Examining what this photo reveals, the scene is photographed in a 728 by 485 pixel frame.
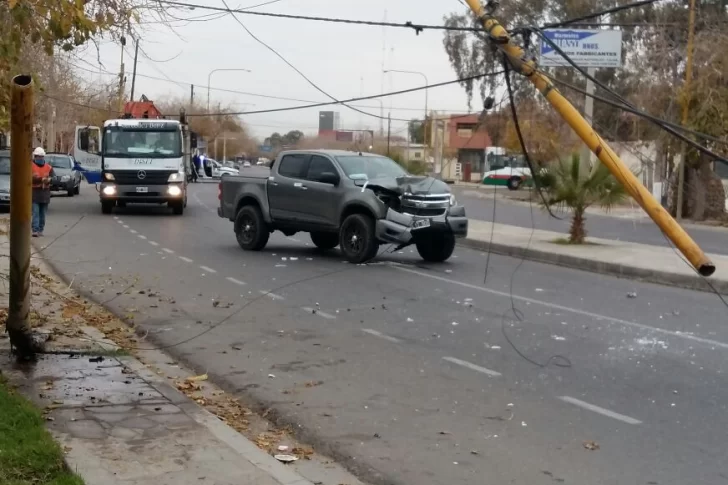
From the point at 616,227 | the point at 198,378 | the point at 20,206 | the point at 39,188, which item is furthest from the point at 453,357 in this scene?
the point at 616,227

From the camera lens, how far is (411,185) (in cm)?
1577

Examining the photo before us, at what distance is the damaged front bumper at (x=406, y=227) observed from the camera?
50.2 ft

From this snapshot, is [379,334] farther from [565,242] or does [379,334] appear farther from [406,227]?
[565,242]

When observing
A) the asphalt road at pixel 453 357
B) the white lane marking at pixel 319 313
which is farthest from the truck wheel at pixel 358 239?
the white lane marking at pixel 319 313

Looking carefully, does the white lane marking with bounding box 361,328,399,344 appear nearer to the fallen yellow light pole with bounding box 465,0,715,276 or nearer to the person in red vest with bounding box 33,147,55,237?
the fallen yellow light pole with bounding box 465,0,715,276

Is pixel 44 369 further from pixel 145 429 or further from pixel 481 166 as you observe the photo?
pixel 481 166

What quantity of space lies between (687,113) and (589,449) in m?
25.9

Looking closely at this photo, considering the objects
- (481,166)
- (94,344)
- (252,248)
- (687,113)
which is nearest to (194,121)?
(481,166)

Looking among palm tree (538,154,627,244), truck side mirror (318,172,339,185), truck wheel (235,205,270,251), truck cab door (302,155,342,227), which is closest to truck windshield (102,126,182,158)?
truck wheel (235,205,270,251)

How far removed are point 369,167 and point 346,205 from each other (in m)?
1.08

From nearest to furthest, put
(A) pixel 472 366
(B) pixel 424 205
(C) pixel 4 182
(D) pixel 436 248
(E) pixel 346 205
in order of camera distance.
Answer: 1. (A) pixel 472 366
2. (B) pixel 424 205
3. (E) pixel 346 205
4. (D) pixel 436 248
5. (C) pixel 4 182

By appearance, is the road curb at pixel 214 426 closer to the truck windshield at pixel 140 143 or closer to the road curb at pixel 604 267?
the road curb at pixel 604 267

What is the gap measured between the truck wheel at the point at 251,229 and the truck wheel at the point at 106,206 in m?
10.0

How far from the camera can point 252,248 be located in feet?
59.0
